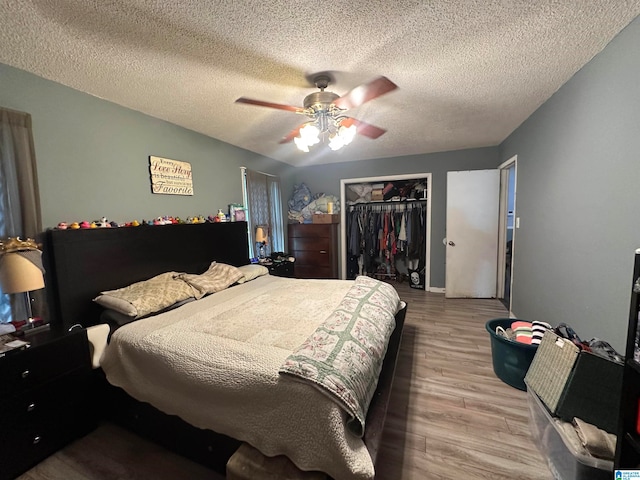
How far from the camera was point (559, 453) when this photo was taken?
1.27 metres

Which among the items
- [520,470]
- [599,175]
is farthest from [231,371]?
[599,175]

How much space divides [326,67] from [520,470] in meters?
2.54

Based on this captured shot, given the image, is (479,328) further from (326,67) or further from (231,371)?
(326,67)

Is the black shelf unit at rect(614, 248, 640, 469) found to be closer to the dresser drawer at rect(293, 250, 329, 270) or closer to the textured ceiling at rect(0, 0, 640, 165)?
the textured ceiling at rect(0, 0, 640, 165)

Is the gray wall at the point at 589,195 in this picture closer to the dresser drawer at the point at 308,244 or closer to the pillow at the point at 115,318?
the dresser drawer at the point at 308,244

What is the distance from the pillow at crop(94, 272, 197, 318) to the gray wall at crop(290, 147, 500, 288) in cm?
326

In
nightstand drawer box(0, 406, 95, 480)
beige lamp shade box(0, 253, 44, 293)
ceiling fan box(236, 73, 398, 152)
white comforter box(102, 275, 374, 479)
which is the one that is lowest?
nightstand drawer box(0, 406, 95, 480)

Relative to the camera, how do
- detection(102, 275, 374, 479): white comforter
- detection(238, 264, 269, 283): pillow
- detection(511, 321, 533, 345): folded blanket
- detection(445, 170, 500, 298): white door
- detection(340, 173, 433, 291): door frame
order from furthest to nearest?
detection(340, 173, 433, 291): door frame, detection(445, 170, 500, 298): white door, detection(238, 264, 269, 283): pillow, detection(511, 321, 533, 345): folded blanket, detection(102, 275, 374, 479): white comforter

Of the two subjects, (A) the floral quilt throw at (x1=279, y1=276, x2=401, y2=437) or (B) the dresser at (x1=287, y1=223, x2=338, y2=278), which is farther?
(B) the dresser at (x1=287, y1=223, x2=338, y2=278)

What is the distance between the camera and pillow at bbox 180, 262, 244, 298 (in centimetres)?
236

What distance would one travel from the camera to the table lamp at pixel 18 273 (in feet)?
4.71

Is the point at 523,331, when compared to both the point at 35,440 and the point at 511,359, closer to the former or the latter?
the point at 511,359

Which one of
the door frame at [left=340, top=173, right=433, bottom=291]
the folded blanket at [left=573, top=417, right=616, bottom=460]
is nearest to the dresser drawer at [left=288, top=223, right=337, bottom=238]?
the door frame at [left=340, top=173, right=433, bottom=291]

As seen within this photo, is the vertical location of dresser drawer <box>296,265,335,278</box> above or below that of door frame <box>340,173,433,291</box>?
below
